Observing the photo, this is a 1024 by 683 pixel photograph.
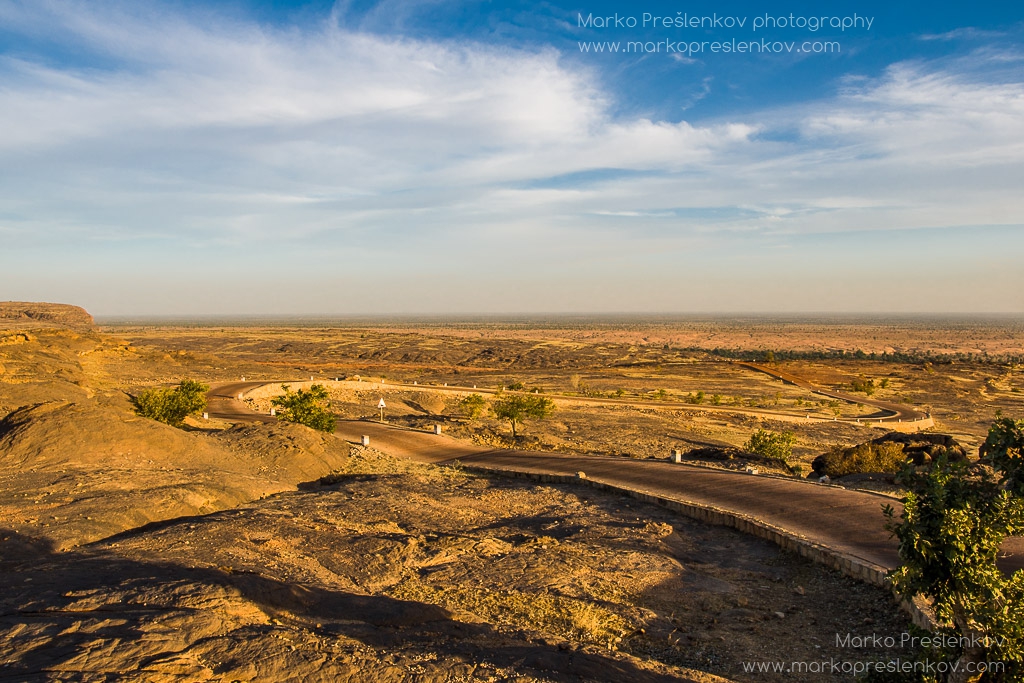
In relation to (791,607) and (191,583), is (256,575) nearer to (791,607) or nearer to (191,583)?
(191,583)

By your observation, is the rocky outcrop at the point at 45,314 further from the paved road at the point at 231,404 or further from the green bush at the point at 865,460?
the green bush at the point at 865,460

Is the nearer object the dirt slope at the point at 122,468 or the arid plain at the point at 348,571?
the arid plain at the point at 348,571

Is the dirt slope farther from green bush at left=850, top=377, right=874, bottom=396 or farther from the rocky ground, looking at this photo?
green bush at left=850, top=377, right=874, bottom=396

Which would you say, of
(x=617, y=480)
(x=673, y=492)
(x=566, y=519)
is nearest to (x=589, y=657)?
(x=566, y=519)

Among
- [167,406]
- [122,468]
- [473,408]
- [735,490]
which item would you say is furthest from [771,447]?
[167,406]

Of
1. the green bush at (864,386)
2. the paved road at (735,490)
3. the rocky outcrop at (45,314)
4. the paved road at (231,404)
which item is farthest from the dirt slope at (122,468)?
the rocky outcrop at (45,314)

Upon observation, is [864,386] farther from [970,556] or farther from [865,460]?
[970,556]

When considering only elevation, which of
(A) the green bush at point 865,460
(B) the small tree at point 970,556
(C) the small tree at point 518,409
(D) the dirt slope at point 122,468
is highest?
(B) the small tree at point 970,556
